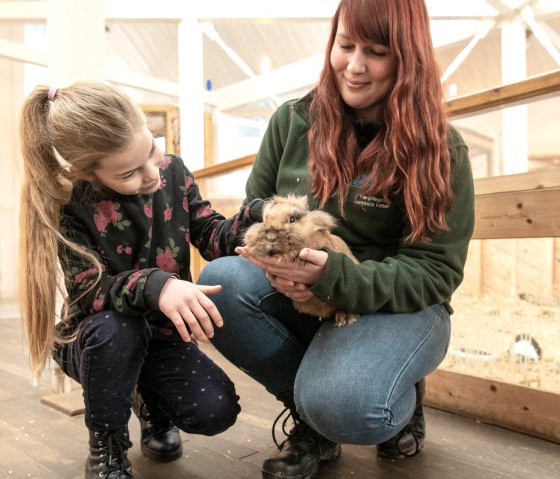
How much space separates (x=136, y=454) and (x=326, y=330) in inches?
24.3

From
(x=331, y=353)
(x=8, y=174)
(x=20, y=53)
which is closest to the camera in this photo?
(x=331, y=353)

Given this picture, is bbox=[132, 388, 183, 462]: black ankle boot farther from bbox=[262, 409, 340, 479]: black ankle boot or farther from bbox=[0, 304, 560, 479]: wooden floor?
bbox=[262, 409, 340, 479]: black ankle boot

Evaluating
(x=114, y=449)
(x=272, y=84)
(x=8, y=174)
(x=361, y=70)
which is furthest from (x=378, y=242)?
(x=8, y=174)

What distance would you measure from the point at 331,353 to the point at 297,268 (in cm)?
20

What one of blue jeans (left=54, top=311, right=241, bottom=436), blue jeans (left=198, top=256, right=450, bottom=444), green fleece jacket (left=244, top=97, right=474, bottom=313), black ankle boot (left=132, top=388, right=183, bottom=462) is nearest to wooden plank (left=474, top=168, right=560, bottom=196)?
green fleece jacket (left=244, top=97, right=474, bottom=313)

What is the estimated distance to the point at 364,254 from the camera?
1.18 meters

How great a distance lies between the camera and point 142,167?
45.1 inches

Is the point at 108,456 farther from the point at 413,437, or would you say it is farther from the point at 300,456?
the point at 413,437

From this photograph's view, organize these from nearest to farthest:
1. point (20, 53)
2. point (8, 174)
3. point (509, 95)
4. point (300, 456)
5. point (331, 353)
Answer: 1. point (331, 353)
2. point (300, 456)
3. point (509, 95)
4. point (20, 53)
5. point (8, 174)

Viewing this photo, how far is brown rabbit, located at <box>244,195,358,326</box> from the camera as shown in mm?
945

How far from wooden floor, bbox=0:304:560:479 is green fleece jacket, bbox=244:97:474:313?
15.5 inches

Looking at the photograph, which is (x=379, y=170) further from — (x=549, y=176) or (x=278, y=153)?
(x=549, y=176)

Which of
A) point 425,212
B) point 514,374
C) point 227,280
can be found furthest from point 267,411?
point 425,212

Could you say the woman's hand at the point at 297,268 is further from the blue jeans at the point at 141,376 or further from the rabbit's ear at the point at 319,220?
the blue jeans at the point at 141,376
